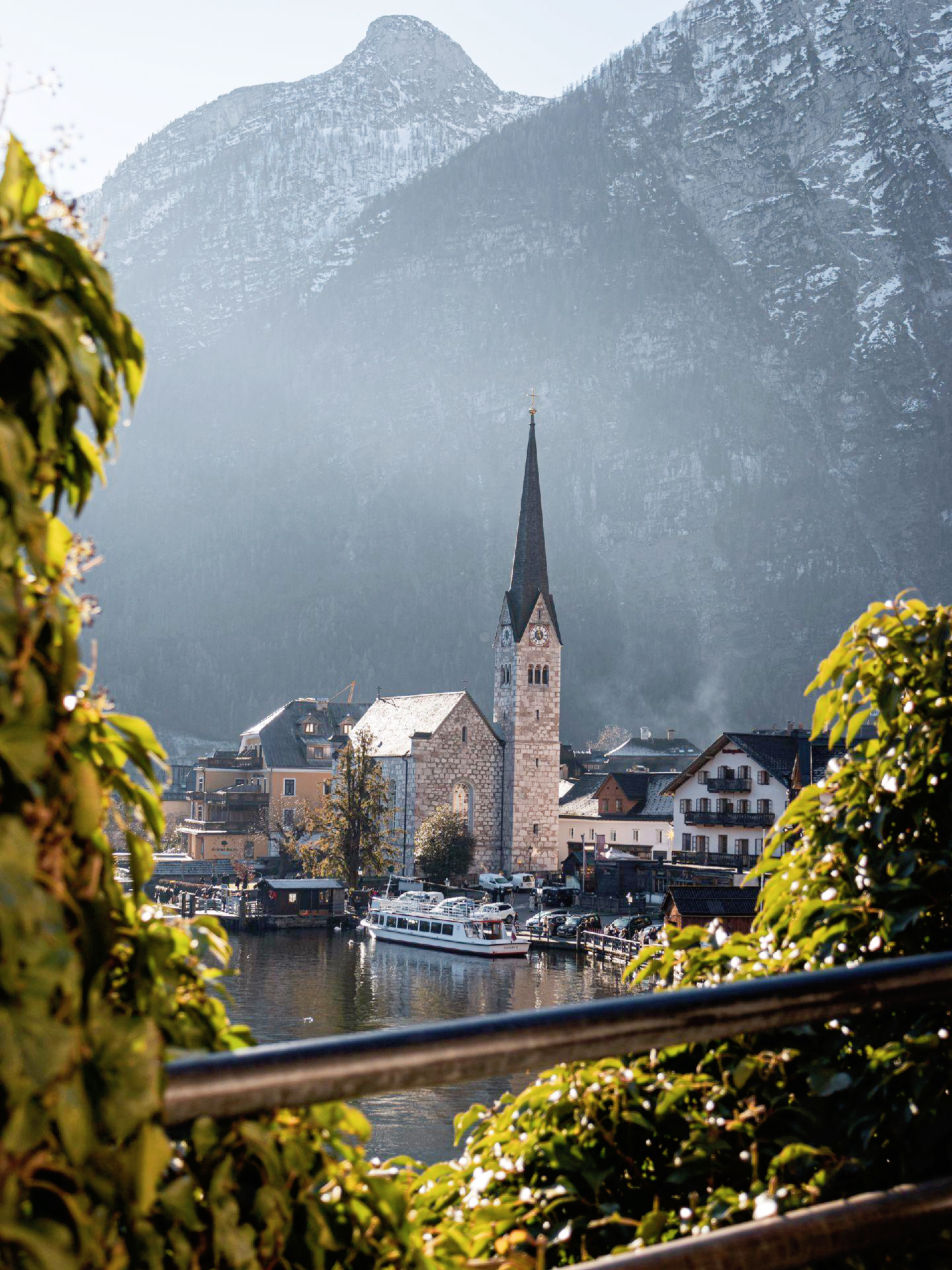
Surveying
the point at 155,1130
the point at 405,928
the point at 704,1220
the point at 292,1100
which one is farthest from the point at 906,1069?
the point at 405,928

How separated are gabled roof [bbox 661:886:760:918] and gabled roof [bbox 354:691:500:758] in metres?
28.8

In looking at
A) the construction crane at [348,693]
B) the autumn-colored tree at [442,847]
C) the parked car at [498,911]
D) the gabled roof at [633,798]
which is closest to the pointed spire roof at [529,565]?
the gabled roof at [633,798]

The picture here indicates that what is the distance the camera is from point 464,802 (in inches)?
2771

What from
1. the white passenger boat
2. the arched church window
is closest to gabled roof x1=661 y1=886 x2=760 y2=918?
the white passenger boat

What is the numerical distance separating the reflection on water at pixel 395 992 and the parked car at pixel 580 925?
9.91 ft

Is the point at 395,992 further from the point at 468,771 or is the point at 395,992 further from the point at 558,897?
the point at 468,771

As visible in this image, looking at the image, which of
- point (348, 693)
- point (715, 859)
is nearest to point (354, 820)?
point (715, 859)

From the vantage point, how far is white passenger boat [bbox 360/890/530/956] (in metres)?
48.8

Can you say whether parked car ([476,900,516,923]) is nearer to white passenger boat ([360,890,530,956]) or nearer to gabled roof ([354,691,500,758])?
white passenger boat ([360,890,530,956])

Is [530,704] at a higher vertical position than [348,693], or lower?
lower

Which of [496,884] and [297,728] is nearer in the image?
[496,884]

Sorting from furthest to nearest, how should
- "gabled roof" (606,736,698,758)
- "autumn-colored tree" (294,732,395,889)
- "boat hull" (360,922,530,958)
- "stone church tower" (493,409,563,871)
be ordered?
"gabled roof" (606,736,698,758), "stone church tower" (493,409,563,871), "autumn-colored tree" (294,732,395,889), "boat hull" (360,922,530,958)

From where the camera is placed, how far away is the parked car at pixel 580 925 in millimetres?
51781

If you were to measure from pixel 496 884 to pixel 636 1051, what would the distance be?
212ft
